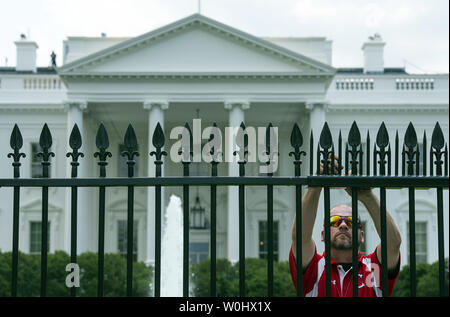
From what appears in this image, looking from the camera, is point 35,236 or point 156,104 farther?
point 35,236

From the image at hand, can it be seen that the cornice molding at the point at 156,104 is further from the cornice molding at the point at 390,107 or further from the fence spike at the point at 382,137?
the fence spike at the point at 382,137

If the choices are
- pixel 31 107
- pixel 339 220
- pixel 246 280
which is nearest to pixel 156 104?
pixel 31 107

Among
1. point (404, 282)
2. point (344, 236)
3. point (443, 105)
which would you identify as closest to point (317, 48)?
point (443, 105)

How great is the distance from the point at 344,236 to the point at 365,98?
100 feet

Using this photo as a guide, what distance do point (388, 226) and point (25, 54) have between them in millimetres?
34960

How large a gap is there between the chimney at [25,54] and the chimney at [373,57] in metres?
17.6

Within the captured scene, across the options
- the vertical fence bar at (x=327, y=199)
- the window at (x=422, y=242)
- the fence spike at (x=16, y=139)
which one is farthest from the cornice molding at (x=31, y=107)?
the vertical fence bar at (x=327, y=199)

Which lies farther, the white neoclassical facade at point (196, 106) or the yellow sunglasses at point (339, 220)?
the white neoclassical facade at point (196, 106)

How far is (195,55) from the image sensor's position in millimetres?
29406

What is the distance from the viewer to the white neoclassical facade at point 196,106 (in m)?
29.2

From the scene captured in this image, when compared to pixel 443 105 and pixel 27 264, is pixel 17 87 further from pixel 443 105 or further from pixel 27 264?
pixel 443 105

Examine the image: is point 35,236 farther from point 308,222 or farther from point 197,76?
point 308,222

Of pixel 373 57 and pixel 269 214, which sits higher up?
pixel 373 57

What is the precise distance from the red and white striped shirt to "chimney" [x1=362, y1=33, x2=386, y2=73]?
34606 mm
